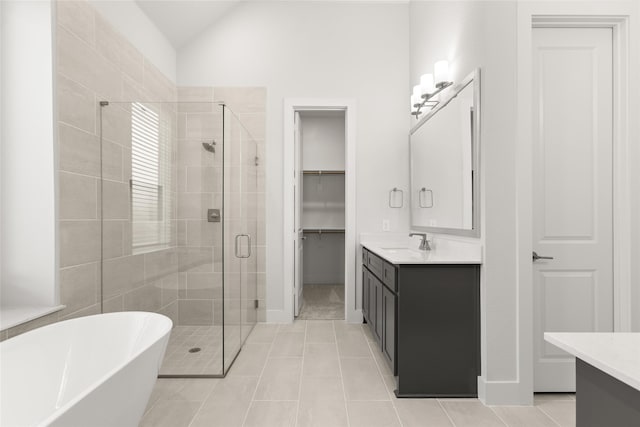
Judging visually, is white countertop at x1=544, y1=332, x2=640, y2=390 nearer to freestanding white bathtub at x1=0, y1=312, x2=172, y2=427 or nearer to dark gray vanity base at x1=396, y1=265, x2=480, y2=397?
dark gray vanity base at x1=396, y1=265, x2=480, y2=397

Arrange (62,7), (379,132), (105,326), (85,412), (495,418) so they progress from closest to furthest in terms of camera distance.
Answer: (85,412) < (105,326) < (495,418) < (62,7) < (379,132)

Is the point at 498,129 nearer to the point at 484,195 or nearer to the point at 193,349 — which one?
the point at 484,195

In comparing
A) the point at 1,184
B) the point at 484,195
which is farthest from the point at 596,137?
the point at 1,184

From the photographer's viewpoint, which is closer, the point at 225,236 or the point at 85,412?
the point at 85,412

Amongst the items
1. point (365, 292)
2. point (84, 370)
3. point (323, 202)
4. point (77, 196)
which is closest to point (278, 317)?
point (365, 292)

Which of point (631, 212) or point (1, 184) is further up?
point (1, 184)

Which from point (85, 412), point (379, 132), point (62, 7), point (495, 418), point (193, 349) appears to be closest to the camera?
point (85, 412)

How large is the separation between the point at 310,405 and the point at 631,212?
2282mm

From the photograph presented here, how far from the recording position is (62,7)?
1959 mm

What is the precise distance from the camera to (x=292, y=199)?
11.6 feet

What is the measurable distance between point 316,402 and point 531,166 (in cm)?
194

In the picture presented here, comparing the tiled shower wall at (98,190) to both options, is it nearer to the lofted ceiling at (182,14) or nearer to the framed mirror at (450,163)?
the lofted ceiling at (182,14)

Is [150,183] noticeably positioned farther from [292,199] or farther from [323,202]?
[323,202]

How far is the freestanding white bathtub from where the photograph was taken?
45.0 inches
